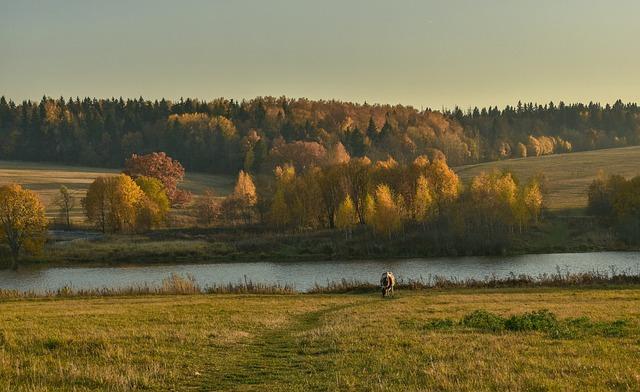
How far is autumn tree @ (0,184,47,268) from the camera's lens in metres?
77.8

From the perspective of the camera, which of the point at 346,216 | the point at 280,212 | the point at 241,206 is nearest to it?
the point at 346,216

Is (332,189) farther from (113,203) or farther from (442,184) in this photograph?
(113,203)

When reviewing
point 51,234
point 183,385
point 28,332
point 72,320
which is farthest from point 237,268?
point 183,385

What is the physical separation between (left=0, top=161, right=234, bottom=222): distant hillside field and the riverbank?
31318mm

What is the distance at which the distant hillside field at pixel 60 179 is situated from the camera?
12812 cm

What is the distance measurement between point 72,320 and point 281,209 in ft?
241

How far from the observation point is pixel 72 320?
24.0 m

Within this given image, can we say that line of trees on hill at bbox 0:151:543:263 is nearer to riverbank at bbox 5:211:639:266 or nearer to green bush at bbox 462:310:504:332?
riverbank at bbox 5:211:639:266

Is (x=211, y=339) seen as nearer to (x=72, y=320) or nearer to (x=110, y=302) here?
(x=72, y=320)

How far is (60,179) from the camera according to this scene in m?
146

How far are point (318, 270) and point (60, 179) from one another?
96.4m

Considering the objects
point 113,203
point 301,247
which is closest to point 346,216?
point 301,247

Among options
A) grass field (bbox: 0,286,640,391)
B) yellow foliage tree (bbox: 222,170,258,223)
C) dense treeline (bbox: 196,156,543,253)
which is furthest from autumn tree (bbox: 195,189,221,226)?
grass field (bbox: 0,286,640,391)

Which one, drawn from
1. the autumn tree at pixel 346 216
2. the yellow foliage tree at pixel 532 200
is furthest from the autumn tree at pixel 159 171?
the yellow foliage tree at pixel 532 200
